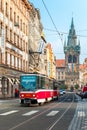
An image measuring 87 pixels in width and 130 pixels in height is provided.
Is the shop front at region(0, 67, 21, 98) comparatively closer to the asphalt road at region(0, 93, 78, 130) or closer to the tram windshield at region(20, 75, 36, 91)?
the tram windshield at region(20, 75, 36, 91)

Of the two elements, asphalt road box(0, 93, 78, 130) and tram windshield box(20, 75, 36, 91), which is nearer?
asphalt road box(0, 93, 78, 130)

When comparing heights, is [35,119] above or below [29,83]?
below

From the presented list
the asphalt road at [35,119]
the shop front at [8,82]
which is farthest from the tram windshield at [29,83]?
the shop front at [8,82]

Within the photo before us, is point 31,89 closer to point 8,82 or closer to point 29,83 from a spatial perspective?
point 29,83

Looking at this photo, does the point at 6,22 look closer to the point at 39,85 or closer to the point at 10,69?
the point at 10,69

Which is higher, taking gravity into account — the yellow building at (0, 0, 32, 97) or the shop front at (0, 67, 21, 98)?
the yellow building at (0, 0, 32, 97)

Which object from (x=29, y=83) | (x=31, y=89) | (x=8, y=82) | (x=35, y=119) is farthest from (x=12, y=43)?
(x=35, y=119)

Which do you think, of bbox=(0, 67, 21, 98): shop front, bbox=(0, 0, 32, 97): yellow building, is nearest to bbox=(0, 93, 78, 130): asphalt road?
bbox=(0, 0, 32, 97): yellow building

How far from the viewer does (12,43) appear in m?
64.3

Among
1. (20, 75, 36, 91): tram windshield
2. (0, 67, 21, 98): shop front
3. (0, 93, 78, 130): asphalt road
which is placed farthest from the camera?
(0, 67, 21, 98): shop front

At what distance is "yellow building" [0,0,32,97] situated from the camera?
5784 centimetres

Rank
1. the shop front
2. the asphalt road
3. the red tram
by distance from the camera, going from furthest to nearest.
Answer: the shop front, the red tram, the asphalt road

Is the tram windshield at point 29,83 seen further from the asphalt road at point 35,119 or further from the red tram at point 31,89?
the asphalt road at point 35,119

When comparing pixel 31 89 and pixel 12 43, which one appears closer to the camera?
pixel 31 89
